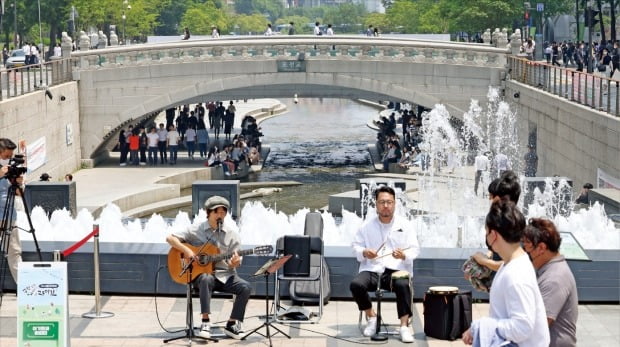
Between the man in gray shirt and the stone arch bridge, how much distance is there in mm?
38799

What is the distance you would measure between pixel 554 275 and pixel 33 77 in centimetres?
3368

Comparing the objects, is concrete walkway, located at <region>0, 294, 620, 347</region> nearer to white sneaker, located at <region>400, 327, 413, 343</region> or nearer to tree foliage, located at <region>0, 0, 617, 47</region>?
white sneaker, located at <region>400, 327, 413, 343</region>

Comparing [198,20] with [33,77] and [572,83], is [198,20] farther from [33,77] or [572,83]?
[572,83]

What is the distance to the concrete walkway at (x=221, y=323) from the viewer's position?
1455 centimetres

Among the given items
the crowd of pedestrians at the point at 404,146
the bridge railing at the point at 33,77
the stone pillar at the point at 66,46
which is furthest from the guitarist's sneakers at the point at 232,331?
the stone pillar at the point at 66,46

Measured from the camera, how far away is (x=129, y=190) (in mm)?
39219

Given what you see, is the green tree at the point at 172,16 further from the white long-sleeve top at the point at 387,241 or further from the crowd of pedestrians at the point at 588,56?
the white long-sleeve top at the point at 387,241

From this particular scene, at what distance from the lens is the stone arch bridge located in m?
48.2

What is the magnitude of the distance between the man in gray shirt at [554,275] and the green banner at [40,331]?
515 cm

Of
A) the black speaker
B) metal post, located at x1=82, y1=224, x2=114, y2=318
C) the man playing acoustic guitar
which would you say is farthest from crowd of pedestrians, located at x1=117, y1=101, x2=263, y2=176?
the man playing acoustic guitar

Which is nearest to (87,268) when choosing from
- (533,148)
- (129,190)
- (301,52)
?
(129,190)

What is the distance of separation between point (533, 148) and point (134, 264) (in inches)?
1089

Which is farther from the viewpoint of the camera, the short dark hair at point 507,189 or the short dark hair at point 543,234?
the short dark hair at point 507,189

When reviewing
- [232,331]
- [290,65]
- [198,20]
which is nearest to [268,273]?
[232,331]
